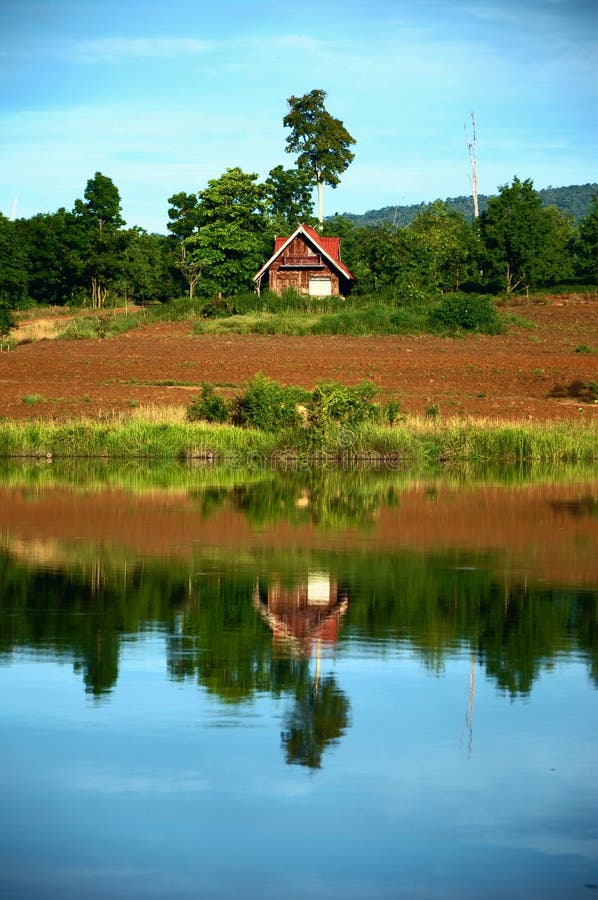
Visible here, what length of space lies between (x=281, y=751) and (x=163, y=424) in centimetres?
3093

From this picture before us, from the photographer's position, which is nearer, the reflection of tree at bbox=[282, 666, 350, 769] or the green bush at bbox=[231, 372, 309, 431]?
the reflection of tree at bbox=[282, 666, 350, 769]

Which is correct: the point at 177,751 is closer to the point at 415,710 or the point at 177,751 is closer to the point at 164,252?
the point at 415,710

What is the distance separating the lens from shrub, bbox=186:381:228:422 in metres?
41.5

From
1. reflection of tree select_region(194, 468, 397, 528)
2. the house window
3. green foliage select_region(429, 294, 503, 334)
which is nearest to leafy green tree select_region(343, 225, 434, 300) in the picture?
the house window

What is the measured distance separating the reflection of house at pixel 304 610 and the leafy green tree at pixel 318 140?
88573mm

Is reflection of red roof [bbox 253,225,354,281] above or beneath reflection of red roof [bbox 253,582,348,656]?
above

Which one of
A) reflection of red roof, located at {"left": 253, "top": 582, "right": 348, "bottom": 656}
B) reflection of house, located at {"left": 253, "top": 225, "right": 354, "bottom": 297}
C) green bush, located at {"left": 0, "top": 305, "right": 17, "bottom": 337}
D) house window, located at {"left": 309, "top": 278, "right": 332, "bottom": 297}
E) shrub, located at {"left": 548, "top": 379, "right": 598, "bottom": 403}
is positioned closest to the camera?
reflection of red roof, located at {"left": 253, "top": 582, "right": 348, "bottom": 656}

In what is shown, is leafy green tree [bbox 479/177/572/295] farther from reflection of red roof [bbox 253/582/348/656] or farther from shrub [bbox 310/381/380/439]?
reflection of red roof [bbox 253/582/348/656]

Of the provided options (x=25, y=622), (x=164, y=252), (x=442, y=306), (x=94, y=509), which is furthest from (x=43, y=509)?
(x=164, y=252)

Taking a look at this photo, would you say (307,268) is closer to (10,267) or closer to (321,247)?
(321,247)

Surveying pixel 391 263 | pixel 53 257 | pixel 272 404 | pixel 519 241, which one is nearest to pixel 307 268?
pixel 391 263

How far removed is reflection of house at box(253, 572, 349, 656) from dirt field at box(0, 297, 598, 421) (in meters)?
27.0

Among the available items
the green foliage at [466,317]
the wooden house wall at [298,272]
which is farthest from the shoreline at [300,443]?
the wooden house wall at [298,272]

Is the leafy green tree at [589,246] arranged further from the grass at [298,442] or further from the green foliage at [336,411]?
the green foliage at [336,411]
